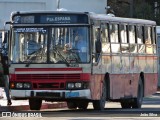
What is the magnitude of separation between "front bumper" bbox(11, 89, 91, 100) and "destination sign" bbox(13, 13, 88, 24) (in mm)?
2058

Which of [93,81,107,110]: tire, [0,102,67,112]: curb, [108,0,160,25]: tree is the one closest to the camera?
[93,81,107,110]: tire

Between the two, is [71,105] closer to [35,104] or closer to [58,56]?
[35,104]

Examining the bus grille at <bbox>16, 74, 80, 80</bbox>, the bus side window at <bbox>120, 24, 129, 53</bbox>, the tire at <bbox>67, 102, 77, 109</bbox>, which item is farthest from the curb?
the bus side window at <bbox>120, 24, 129, 53</bbox>

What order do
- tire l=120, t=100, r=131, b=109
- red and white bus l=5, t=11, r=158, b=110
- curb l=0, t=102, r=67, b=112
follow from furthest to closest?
tire l=120, t=100, r=131, b=109, curb l=0, t=102, r=67, b=112, red and white bus l=5, t=11, r=158, b=110

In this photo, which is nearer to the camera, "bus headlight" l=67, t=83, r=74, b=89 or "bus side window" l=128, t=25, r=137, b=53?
"bus headlight" l=67, t=83, r=74, b=89

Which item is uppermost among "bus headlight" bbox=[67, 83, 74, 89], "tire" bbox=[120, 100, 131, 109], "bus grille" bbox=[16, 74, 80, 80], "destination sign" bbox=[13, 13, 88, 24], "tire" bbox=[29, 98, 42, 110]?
"destination sign" bbox=[13, 13, 88, 24]

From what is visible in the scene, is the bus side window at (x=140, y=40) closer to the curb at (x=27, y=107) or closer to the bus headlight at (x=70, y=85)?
the curb at (x=27, y=107)

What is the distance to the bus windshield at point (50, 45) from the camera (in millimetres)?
24781

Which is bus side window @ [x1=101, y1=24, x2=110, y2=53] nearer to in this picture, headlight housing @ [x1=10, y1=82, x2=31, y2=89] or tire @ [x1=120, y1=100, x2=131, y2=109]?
headlight housing @ [x1=10, y1=82, x2=31, y2=89]

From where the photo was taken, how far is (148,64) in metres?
31.2

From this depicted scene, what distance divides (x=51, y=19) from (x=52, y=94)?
7.38 ft

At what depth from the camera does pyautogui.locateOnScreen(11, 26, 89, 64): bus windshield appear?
2478cm

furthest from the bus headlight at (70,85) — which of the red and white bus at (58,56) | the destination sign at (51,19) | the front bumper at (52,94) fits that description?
the destination sign at (51,19)

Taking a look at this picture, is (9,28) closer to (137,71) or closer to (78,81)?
(78,81)
